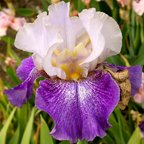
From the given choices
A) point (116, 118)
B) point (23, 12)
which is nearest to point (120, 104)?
point (116, 118)

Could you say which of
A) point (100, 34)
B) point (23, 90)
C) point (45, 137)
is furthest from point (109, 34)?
point (45, 137)

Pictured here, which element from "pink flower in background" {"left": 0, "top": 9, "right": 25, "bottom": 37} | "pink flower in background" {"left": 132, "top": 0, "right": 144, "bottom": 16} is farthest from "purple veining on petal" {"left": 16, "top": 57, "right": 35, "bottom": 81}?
"pink flower in background" {"left": 0, "top": 9, "right": 25, "bottom": 37}

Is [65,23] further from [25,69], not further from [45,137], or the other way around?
[45,137]

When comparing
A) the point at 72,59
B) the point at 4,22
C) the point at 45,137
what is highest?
the point at 72,59

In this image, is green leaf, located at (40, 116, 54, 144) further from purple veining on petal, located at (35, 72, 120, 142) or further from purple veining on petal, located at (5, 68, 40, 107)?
purple veining on petal, located at (35, 72, 120, 142)

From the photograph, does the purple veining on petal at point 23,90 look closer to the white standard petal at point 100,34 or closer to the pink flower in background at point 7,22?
the white standard petal at point 100,34

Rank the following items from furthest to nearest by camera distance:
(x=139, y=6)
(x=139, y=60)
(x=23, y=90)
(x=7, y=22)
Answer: (x=7, y=22), (x=139, y=60), (x=139, y=6), (x=23, y=90)
